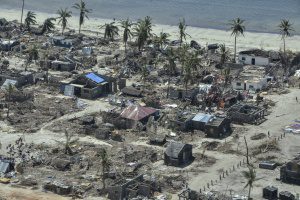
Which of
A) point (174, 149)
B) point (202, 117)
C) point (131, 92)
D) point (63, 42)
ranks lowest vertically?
point (174, 149)

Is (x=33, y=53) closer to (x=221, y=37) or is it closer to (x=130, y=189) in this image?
(x=221, y=37)

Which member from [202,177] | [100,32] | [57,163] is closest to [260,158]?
[202,177]

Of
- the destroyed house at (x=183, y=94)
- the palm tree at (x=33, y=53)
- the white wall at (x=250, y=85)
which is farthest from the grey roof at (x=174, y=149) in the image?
the palm tree at (x=33, y=53)

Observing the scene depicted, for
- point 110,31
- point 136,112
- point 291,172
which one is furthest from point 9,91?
point 291,172

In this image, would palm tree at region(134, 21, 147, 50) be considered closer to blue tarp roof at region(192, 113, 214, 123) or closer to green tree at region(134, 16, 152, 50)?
green tree at region(134, 16, 152, 50)

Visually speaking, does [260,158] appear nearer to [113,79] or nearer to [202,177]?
[202,177]
